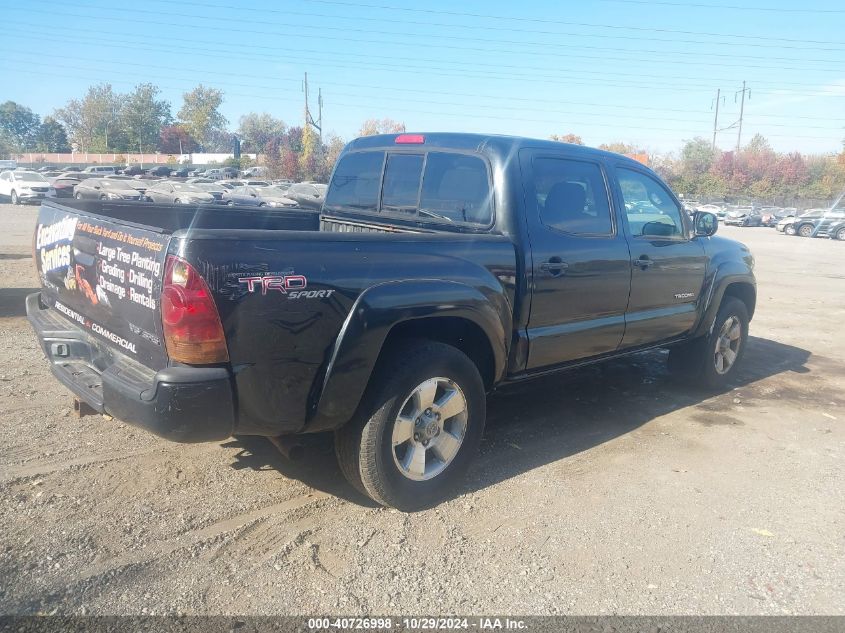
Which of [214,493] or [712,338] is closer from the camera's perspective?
[214,493]

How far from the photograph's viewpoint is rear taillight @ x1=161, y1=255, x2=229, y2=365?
274 centimetres

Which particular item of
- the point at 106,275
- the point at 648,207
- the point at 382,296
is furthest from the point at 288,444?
the point at 648,207

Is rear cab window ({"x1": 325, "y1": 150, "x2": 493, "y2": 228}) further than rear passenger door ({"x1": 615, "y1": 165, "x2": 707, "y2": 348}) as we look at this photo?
No

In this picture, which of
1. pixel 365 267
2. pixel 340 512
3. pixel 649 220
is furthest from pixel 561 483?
pixel 649 220

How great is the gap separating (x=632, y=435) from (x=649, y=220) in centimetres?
162

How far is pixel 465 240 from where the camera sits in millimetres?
3713

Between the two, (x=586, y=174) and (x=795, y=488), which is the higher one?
(x=586, y=174)

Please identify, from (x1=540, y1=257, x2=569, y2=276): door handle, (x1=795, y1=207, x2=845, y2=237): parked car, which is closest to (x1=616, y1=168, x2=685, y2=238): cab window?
(x1=540, y1=257, x2=569, y2=276): door handle

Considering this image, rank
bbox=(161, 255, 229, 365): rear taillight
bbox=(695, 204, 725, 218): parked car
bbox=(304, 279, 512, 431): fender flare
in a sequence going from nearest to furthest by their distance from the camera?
bbox=(161, 255, 229, 365): rear taillight
bbox=(304, 279, 512, 431): fender flare
bbox=(695, 204, 725, 218): parked car

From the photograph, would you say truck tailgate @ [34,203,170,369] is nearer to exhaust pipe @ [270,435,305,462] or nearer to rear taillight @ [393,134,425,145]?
exhaust pipe @ [270,435,305,462]

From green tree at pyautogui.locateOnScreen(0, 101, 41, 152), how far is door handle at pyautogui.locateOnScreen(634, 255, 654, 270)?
12543 centimetres

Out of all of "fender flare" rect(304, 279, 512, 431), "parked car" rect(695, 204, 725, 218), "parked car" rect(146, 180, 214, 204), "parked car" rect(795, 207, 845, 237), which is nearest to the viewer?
"fender flare" rect(304, 279, 512, 431)

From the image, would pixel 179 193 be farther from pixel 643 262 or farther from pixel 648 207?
pixel 643 262

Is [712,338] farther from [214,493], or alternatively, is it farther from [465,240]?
[214,493]
